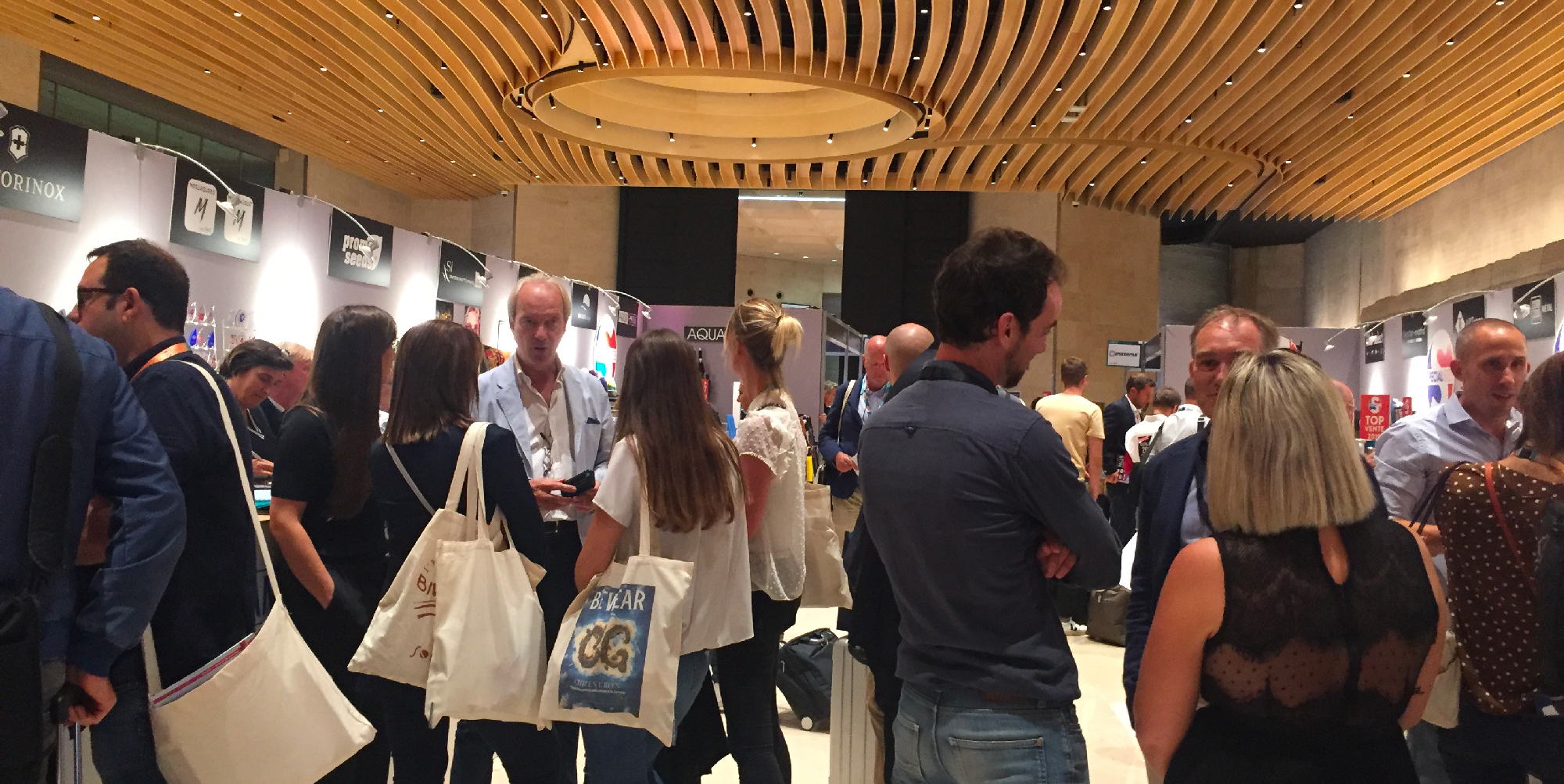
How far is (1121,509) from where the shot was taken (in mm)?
7609

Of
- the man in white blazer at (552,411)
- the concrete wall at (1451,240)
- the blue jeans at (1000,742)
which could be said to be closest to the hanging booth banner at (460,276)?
the man in white blazer at (552,411)

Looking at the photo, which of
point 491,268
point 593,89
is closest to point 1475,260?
point 593,89

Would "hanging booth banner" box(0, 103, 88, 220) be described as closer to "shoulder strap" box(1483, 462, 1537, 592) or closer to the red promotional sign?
"shoulder strap" box(1483, 462, 1537, 592)

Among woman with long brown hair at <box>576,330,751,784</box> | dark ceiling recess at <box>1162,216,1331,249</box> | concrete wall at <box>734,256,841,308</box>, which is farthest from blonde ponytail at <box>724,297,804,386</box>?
concrete wall at <box>734,256,841,308</box>

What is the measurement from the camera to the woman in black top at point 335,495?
2.43 metres

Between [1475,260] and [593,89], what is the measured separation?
32.1 feet

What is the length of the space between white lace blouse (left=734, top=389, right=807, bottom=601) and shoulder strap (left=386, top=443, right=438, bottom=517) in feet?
2.45

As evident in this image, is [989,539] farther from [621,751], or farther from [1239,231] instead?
[1239,231]

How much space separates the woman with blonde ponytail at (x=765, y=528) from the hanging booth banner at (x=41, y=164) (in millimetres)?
3742

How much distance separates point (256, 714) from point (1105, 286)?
15054mm

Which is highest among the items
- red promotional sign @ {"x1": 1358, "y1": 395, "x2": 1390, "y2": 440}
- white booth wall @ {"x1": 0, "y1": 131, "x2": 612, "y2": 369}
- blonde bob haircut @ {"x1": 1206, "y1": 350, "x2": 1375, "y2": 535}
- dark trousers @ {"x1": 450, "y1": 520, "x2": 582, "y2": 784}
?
white booth wall @ {"x1": 0, "y1": 131, "x2": 612, "y2": 369}

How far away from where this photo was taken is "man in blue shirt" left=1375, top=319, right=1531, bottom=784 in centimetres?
269

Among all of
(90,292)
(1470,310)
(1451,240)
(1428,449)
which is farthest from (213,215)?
(1451,240)

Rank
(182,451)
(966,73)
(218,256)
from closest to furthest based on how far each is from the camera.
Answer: (182,451)
(218,256)
(966,73)
